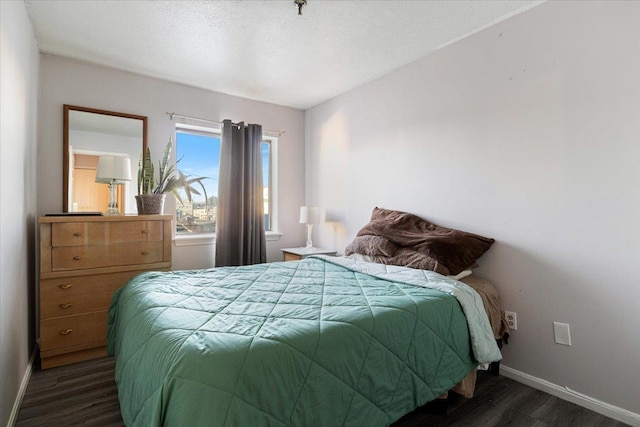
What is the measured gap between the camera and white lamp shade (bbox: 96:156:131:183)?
2.81 m

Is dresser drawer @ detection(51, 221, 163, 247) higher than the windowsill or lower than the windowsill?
higher

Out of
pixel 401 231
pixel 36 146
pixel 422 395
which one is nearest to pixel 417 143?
pixel 401 231

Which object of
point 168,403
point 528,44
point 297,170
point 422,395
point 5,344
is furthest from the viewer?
point 297,170

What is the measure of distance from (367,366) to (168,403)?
0.74 meters

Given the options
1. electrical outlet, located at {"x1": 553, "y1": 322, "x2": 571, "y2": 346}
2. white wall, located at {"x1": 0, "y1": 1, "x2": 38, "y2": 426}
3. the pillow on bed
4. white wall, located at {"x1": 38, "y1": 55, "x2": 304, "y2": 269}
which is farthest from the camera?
white wall, located at {"x1": 38, "y1": 55, "x2": 304, "y2": 269}

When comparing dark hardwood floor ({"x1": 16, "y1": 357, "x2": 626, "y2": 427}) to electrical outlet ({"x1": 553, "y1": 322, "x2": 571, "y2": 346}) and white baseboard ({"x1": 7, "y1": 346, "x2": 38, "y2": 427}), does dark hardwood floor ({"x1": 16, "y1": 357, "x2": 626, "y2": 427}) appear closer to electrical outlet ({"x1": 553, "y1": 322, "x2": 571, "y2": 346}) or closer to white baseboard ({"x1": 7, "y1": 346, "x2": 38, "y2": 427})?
white baseboard ({"x1": 7, "y1": 346, "x2": 38, "y2": 427})

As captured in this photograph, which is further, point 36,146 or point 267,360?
point 36,146

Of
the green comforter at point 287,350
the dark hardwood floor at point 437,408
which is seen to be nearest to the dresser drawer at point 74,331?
the dark hardwood floor at point 437,408

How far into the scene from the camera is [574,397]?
1.92 meters

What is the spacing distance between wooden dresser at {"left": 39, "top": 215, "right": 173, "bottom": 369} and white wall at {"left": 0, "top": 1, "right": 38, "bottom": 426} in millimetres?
131

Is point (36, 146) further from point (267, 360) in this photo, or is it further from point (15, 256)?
point (267, 360)

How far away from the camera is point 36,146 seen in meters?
2.65

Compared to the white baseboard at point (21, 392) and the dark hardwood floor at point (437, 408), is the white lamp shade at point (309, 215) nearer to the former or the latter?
the dark hardwood floor at point (437, 408)

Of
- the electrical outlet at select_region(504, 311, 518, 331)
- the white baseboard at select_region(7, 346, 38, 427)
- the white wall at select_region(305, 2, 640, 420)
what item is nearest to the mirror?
the white baseboard at select_region(7, 346, 38, 427)
